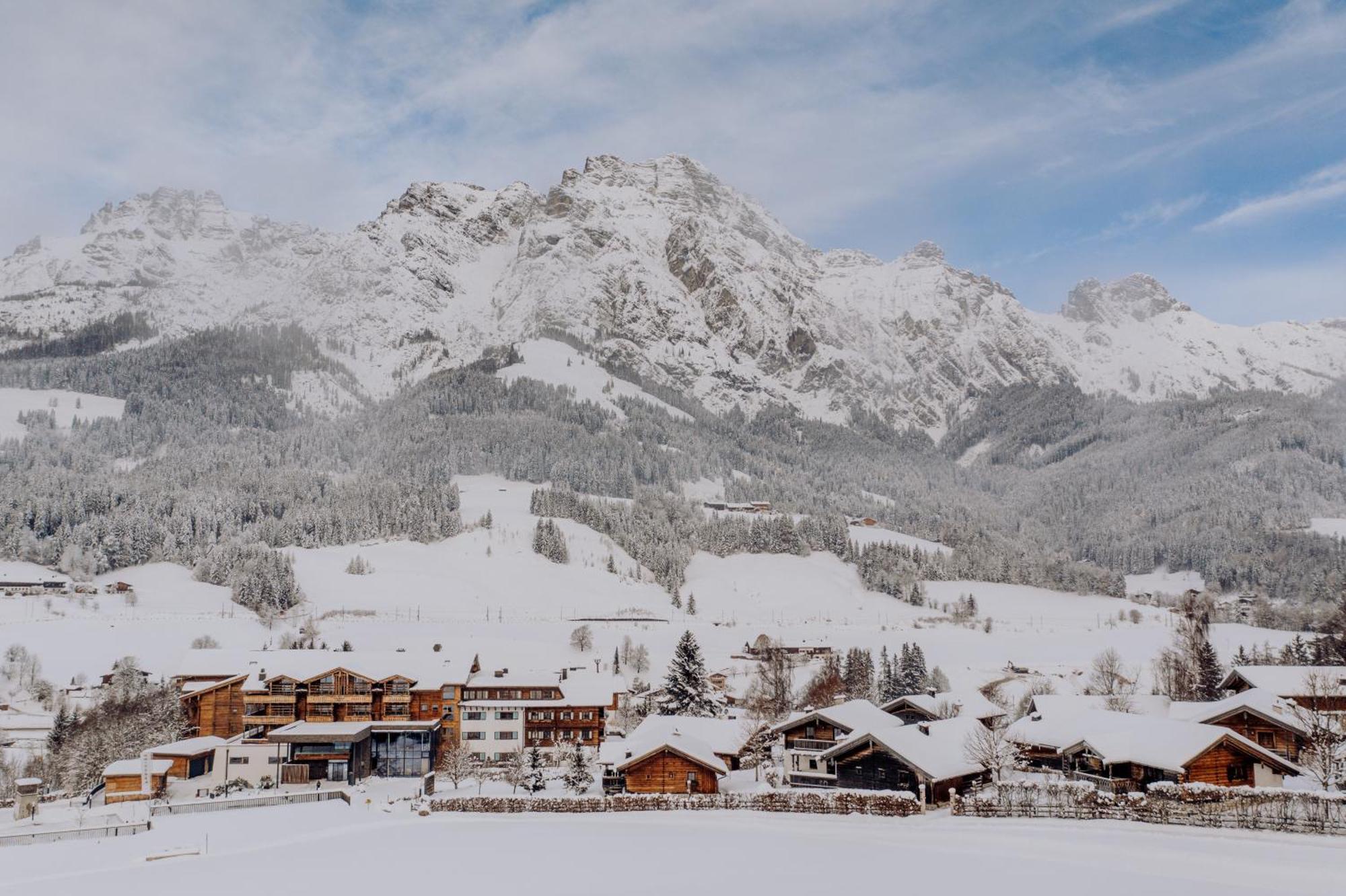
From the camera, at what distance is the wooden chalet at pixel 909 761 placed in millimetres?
50406

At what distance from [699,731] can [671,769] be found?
8.31 m

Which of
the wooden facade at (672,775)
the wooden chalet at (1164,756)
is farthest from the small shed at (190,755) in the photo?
the wooden chalet at (1164,756)

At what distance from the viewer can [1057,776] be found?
174ft

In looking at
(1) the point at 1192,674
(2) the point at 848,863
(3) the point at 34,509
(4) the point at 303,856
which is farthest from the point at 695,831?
(3) the point at 34,509

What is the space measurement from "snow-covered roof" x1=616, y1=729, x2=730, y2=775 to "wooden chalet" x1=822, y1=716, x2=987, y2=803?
6.43 metres

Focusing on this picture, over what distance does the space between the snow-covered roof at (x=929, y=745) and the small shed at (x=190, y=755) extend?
41.5m

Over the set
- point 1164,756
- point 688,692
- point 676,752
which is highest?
point 688,692

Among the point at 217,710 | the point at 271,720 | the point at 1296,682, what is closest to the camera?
the point at 1296,682

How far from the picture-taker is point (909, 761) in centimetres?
5031

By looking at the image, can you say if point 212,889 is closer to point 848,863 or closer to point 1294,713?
point 848,863

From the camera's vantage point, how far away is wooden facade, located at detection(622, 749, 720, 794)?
186ft

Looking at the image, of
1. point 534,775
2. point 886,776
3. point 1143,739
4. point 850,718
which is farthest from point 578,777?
point 1143,739

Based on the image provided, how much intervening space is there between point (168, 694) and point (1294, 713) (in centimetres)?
7973

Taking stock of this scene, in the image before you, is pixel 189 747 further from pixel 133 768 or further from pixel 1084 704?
pixel 1084 704
